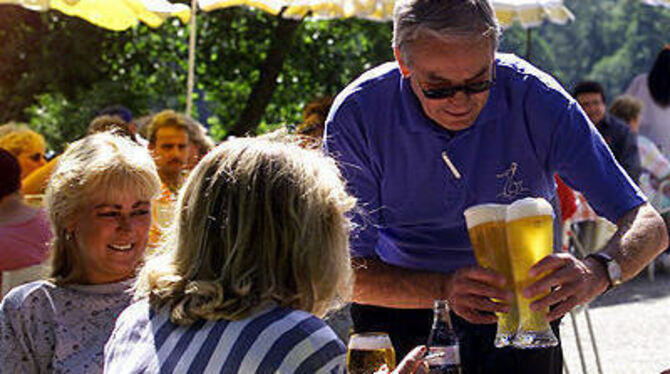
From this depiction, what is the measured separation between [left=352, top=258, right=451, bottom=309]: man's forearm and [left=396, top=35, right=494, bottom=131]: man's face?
408 mm

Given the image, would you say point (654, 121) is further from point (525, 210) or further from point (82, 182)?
point (525, 210)

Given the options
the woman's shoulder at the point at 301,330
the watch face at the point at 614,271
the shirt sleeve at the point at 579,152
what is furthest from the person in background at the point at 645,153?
the woman's shoulder at the point at 301,330

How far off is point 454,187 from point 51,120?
13.0 m

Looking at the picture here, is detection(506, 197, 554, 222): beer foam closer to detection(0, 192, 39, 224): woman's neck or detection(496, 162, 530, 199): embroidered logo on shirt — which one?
detection(496, 162, 530, 199): embroidered logo on shirt

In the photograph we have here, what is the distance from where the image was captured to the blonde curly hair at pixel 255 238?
2066 mm

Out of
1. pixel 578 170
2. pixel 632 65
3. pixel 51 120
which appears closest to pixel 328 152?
pixel 578 170

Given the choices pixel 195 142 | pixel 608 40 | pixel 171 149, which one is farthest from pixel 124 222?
pixel 608 40

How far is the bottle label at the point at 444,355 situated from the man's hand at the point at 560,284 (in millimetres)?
232

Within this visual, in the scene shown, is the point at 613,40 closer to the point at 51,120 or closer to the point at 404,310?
the point at 51,120

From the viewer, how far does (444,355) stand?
98.8 inches

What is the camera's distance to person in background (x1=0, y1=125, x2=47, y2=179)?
7559 mm

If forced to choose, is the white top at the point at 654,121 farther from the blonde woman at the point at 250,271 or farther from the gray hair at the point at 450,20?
the blonde woman at the point at 250,271

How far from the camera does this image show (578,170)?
2916 mm

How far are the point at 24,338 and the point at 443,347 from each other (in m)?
1.17
